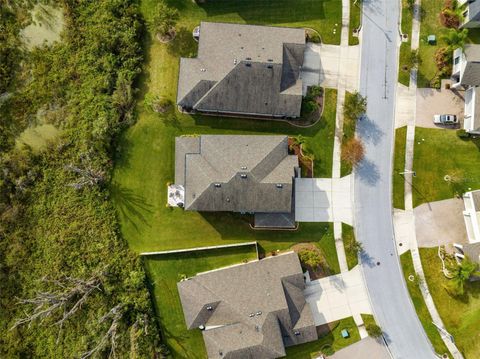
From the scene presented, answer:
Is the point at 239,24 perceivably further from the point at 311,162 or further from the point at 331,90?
the point at 311,162

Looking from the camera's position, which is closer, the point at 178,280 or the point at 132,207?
the point at 178,280

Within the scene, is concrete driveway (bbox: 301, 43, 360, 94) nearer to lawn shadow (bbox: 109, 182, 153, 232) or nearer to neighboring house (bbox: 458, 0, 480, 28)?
neighboring house (bbox: 458, 0, 480, 28)

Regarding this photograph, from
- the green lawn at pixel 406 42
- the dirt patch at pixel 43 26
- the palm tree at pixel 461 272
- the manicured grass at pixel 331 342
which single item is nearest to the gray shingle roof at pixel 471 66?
the green lawn at pixel 406 42

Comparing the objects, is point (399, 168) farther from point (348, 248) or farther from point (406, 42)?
point (406, 42)

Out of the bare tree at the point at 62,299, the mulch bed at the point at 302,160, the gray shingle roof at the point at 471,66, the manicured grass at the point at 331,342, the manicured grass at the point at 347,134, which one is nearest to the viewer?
the bare tree at the point at 62,299

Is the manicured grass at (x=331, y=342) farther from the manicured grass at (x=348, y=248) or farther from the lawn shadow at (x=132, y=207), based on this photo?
the lawn shadow at (x=132, y=207)

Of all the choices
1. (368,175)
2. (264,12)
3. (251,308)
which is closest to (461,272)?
(368,175)

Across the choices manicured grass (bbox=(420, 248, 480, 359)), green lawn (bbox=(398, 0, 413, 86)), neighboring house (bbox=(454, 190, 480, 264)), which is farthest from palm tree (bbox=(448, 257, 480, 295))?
green lawn (bbox=(398, 0, 413, 86))
